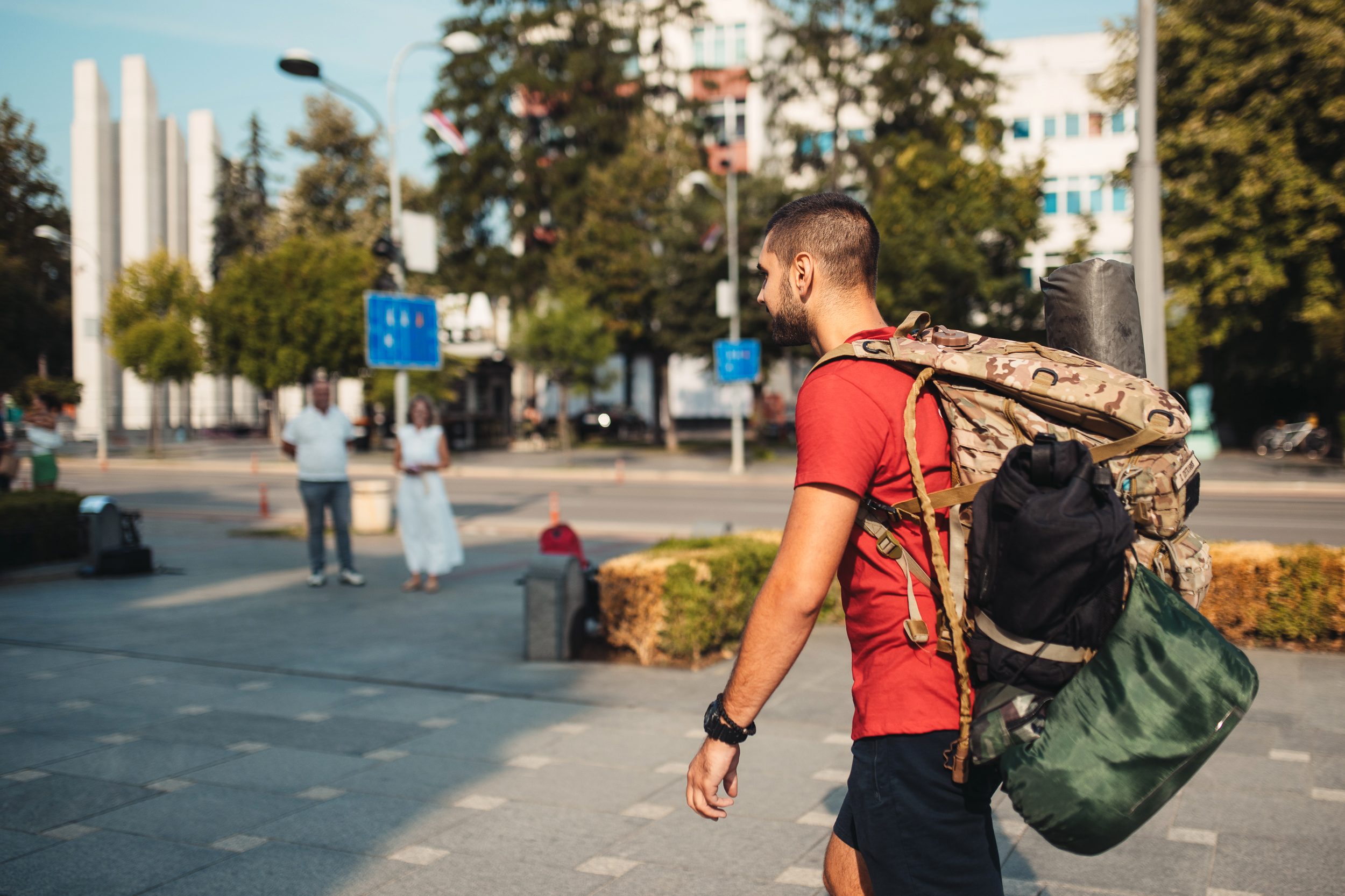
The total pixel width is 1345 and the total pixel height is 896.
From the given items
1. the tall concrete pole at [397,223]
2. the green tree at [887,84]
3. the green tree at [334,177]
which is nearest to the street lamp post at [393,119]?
the tall concrete pole at [397,223]

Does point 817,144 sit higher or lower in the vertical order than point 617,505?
higher

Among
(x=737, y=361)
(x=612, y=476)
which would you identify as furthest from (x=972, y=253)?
(x=612, y=476)

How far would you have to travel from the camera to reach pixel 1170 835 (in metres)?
4.24

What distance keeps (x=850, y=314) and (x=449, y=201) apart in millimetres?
44689

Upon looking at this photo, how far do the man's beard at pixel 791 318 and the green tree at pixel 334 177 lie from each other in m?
54.9

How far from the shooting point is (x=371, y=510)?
1584 centimetres

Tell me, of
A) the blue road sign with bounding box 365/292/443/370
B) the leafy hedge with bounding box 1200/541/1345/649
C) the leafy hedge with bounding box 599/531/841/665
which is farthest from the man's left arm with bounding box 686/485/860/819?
the blue road sign with bounding box 365/292/443/370

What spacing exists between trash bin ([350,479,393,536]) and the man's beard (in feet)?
46.6

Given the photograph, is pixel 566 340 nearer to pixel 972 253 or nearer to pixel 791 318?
pixel 972 253

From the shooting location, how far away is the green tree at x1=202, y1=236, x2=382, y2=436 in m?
35.5

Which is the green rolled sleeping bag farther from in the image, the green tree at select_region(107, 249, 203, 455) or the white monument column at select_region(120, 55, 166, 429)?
the white monument column at select_region(120, 55, 166, 429)

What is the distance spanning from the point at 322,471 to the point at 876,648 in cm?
939

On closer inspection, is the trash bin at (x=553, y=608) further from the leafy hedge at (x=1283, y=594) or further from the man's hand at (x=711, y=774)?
the man's hand at (x=711, y=774)

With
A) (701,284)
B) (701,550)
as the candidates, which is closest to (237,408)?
(701,284)
